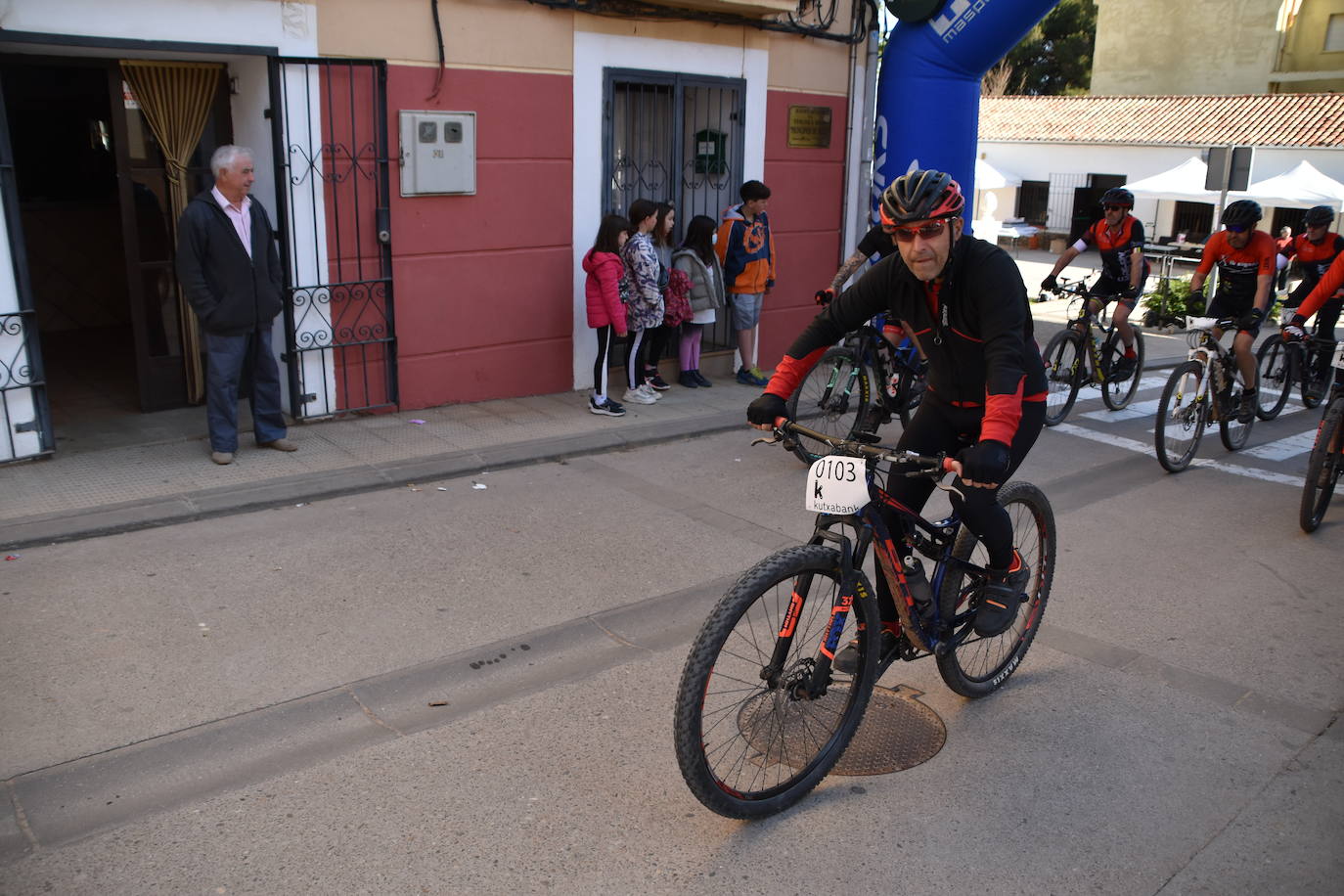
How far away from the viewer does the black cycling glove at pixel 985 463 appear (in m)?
3.35

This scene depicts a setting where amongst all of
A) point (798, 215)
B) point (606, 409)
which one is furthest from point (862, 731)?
point (798, 215)

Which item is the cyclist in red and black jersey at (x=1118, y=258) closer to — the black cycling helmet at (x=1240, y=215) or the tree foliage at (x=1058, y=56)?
the black cycling helmet at (x=1240, y=215)

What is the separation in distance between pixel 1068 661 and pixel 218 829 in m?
3.45

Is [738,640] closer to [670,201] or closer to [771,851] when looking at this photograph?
[771,851]

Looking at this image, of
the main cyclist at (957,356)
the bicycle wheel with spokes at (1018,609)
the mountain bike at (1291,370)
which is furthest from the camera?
the mountain bike at (1291,370)

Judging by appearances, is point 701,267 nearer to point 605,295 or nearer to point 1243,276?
point 605,295

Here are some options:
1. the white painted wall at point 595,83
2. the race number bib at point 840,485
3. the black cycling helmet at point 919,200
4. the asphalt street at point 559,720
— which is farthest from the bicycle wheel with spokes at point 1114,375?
the race number bib at point 840,485

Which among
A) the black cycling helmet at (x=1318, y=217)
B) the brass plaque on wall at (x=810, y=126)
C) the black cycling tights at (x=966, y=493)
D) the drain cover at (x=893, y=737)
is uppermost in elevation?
the brass plaque on wall at (x=810, y=126)

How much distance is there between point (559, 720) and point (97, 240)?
853 cm

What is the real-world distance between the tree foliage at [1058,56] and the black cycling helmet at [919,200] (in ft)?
152

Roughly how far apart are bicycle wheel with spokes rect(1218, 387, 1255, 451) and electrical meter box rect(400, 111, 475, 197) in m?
5.87

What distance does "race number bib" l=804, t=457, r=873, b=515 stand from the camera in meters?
3.46

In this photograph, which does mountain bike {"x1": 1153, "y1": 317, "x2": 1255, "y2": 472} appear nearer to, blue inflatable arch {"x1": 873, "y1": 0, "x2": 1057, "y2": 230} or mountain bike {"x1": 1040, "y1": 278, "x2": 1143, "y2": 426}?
mountain bike {"x1": 1040, "y1": 278, "x2": 1143, "y2": 426}

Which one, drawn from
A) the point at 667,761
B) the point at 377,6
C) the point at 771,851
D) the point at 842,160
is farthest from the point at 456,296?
the point at 771,851
